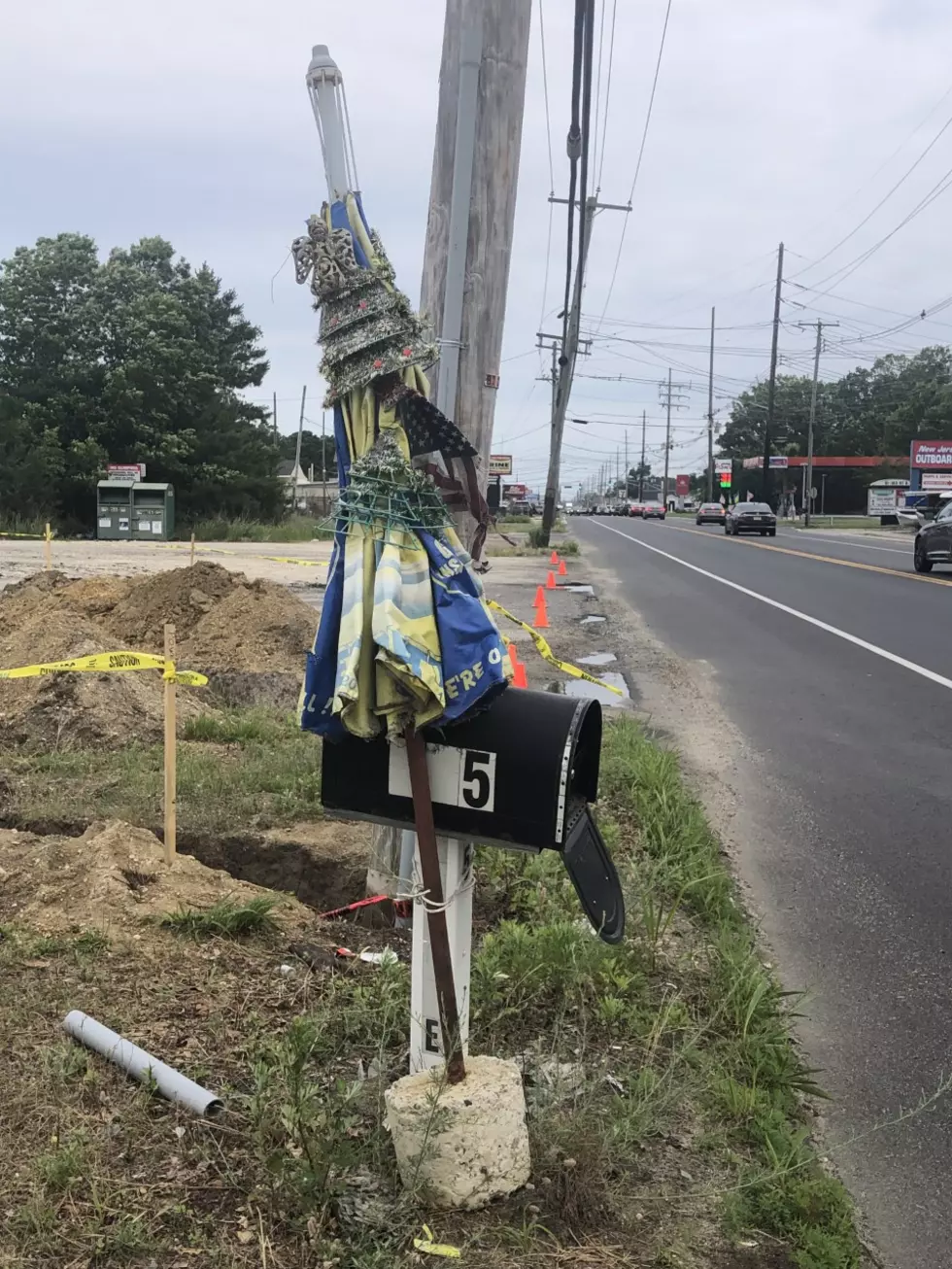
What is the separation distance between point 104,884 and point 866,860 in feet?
12.1

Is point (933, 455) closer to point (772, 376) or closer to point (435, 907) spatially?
point (772, 376)

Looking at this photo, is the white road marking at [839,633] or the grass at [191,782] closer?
the grass at [191,782]

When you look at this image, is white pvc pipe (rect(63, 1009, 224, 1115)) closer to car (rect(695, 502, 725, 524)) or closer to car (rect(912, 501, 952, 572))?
car (rect(912, 501, 952, 572))

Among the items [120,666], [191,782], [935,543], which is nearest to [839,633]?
[191,782]

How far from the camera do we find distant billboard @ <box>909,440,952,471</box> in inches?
Answer: 2397

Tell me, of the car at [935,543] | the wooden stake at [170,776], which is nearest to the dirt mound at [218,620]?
the wooden stake at [170,776]

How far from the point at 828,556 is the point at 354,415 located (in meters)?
27.5

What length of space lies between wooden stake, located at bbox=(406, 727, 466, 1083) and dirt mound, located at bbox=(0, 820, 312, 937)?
5.28 ft

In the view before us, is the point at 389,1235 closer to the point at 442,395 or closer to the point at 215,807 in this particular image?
Result: the point at 442,395

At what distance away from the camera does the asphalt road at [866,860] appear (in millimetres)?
3092

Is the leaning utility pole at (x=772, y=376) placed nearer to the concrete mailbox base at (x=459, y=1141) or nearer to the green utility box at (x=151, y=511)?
the green utility box at (x=151, y=511)

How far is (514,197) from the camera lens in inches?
165

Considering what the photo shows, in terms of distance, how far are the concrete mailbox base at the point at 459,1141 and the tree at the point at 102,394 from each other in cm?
3787

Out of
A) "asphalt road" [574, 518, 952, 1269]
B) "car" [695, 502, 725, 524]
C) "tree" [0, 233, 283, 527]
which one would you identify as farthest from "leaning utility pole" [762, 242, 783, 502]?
"asphalt road" [574, 518, 952, 1269]
